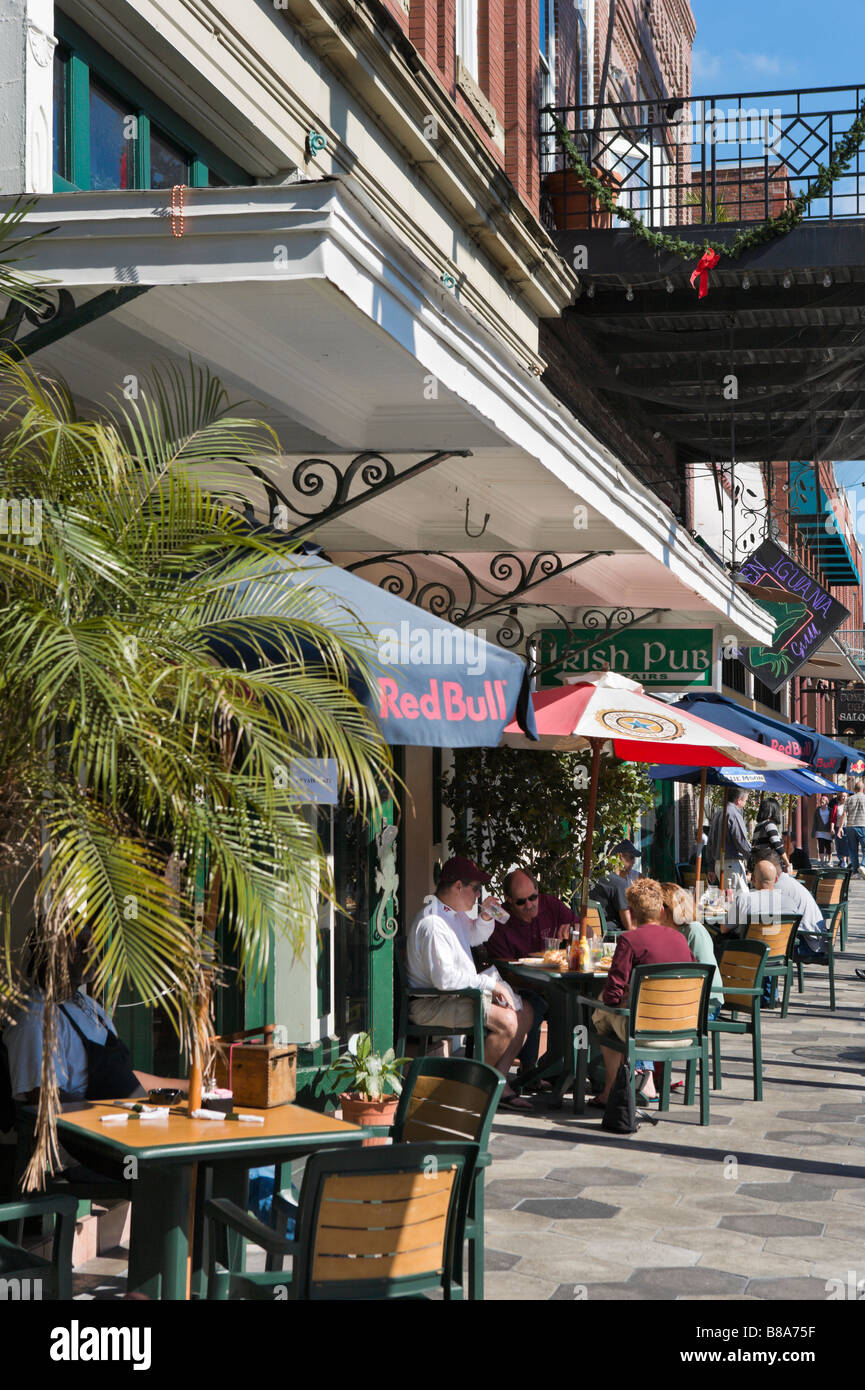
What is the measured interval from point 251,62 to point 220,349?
356 centimetres

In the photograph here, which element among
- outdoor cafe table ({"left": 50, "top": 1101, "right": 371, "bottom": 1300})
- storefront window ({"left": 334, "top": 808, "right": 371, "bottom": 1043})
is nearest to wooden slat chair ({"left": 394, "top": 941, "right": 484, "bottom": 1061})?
storefront window ({"left": 334, "top": 808, "right": 371, "bottom": 1043})

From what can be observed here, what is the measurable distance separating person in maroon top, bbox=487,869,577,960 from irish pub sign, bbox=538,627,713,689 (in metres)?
2.31

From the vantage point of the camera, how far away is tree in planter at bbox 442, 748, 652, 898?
474 inches

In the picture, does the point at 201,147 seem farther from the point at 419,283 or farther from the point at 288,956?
the point at 288,956

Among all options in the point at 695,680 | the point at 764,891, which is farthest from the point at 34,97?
the point at 764,891

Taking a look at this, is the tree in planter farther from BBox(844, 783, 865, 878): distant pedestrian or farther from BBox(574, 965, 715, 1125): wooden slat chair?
BBox(844, 783, 865, 878): distant pedestrian

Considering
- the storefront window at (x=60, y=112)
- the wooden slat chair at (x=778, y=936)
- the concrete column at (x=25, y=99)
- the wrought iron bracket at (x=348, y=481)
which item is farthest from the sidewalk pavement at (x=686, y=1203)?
the storefront window at (x=60, y=112)

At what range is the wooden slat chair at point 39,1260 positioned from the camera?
4.31m

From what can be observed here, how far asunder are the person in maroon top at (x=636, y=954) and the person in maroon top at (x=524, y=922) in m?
1.31

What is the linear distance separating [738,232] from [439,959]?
883 centimetres

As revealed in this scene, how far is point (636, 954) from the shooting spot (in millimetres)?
9000

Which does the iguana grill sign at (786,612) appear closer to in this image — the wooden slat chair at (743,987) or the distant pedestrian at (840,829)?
the wooden slat chair at (743,987)

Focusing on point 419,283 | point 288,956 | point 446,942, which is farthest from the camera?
point 446,942

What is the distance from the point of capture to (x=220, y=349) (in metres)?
5.50
